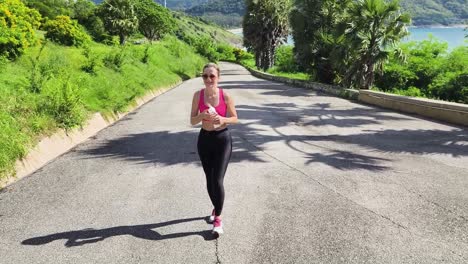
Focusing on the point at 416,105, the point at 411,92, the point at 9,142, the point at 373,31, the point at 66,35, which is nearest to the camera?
the point at 9,142

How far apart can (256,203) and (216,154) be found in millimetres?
1458

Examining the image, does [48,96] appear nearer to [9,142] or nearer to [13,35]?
[9,142]

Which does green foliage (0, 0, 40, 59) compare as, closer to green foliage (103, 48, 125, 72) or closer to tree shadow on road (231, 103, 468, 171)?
→ green foliage (103, 48, 125, 72)

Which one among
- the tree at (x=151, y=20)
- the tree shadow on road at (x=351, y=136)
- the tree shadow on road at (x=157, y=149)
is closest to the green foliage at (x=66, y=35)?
the tree shadow on road at (x=351, y=136)

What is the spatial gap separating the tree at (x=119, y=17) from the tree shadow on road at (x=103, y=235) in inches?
2348

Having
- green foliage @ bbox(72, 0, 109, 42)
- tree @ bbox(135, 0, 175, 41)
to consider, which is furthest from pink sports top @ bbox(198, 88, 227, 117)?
tree @ bbox(135, 0, 175, 41)

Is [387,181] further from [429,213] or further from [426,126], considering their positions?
[426,126]

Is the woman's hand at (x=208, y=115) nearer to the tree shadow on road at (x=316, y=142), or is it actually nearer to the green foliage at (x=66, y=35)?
the tree shadow on road at (x=316, y=142)

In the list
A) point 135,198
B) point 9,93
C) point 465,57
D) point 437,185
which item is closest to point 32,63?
point 9,93

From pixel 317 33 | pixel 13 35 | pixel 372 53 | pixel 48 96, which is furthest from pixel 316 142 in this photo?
pixel 317 33

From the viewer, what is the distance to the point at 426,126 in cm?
1159

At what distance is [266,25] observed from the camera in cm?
5375

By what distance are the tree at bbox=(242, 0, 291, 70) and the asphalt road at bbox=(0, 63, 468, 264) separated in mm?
45892

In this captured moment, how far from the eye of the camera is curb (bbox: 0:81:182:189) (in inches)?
283
